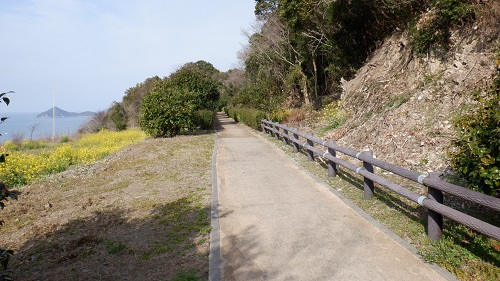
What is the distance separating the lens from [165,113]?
56.6 feet

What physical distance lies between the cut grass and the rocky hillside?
55.3 inches

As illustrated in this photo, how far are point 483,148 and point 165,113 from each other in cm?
1488

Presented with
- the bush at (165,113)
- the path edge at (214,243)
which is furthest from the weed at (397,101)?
the bush at (165,113)

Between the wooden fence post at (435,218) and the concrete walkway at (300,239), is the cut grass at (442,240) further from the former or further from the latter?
the concrete walkway at (300,239)

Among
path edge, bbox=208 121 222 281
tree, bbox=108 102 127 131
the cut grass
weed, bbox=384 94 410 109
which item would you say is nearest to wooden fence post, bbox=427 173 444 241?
the cut grass

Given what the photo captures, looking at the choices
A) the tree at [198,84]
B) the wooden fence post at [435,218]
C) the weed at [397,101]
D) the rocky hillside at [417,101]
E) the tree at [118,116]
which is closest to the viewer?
the wooden fence post at [435,218]

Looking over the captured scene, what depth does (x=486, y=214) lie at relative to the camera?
498cm

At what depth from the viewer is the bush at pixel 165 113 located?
56.6 ft

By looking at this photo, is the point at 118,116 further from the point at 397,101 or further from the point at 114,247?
the point at 114,247

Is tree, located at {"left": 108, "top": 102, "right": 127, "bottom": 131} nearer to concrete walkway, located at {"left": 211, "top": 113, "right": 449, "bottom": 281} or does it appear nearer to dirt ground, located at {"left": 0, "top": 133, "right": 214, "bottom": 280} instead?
dirt ground, located at {"left": 0, "top": 133, "right": 214, "bottom": 280}

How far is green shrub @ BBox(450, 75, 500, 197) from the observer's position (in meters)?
3.85

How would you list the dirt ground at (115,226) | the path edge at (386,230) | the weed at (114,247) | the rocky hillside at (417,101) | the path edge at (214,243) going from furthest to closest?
the rocky hillside at (417,101) < the weed at (114,247) < the dirt ground at (115,226) < the path edge at (214,243) < the path edge at (386,230)

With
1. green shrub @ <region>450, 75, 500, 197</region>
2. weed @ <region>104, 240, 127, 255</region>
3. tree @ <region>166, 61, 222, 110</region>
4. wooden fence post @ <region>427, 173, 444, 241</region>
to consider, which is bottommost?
weed @ <region>104, 240, 127, 255</region>

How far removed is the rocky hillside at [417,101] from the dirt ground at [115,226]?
457 centimetres
